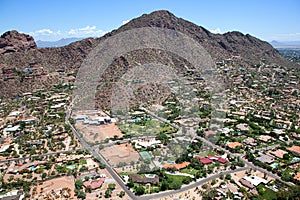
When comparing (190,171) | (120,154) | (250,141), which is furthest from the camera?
(250,141)

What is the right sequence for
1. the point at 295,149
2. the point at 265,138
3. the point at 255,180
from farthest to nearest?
the point at 265,138, the point at 295,149, the point at 255,180

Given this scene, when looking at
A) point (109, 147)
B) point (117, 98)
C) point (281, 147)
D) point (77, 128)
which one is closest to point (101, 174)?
point (109, 147)

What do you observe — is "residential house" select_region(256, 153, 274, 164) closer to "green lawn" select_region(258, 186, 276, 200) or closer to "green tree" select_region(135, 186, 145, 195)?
"green lawn" select_region(258, 186, 276, 200)

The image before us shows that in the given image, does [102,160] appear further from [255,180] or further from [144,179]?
[255,180]

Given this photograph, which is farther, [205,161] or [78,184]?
[205,161]

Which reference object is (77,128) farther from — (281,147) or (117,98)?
(281,147)

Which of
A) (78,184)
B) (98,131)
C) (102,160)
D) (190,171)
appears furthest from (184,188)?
(98,131)

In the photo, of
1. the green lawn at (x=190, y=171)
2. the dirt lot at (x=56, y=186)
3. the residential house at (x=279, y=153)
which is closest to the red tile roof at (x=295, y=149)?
the residential house at (x=279, y=153)
